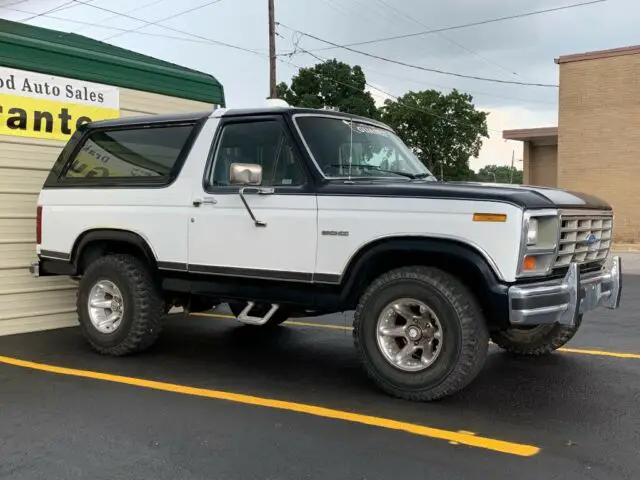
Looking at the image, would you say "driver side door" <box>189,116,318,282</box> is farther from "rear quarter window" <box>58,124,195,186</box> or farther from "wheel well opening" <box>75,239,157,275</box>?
"wheel well opening" <box>75,239,157,275</box>

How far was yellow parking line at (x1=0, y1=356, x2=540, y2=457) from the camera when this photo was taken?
13.2ft

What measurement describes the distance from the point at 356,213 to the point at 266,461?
1.90 m

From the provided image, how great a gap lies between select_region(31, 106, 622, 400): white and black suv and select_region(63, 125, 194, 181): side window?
0.01m

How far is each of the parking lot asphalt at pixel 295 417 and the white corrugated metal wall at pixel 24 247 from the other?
2.10 ft

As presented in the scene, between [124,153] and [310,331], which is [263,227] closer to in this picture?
[124,153]

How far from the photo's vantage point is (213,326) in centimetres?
818

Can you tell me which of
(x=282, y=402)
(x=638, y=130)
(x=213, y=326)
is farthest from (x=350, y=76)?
(x=282, y=402)

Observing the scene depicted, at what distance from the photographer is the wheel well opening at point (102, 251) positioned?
634 centimetres

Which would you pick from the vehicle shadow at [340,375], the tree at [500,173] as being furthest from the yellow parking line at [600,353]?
the tree at [500,173]

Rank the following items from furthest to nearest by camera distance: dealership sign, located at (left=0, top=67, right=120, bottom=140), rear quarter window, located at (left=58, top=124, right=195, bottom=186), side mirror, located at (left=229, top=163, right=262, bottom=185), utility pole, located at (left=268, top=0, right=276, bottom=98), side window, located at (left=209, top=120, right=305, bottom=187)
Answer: utility pole, located at (left=268, top=0, right=276, bottom=98) → dealership sign, located at (left=0, top=67, right=120, bottom=140) → rear quarter window, located at (left=58, top=124, right=195, bottom=186) → side window, located at (left=209, top=120, right=305, bottom=187) → side mirror, located at (left=229, top=163, right=262, bottom=185)

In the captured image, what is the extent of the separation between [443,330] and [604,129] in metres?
20.7

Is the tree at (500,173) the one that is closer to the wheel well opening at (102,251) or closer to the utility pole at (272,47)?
the utility pole at (272,47)

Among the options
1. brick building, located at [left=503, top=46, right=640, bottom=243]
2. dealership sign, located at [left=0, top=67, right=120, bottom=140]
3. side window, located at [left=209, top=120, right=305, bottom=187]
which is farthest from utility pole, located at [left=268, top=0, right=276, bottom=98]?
side window, located at [left=209, top=120, right=305, bottom=187]

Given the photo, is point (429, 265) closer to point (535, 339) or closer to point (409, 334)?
point (409, 334)
